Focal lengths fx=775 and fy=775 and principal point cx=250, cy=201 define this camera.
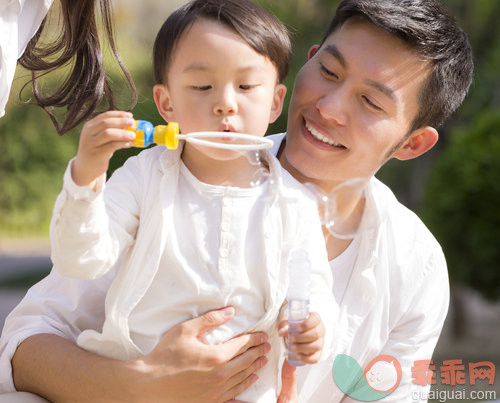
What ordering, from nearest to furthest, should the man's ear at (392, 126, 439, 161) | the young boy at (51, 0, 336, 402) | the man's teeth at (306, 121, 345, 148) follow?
1. the young boy at (51, 0, 336, 402)
2. the man's teeth at (306, 121, 345, 148)
3. the man's ear at (392, 126, 439, 161)

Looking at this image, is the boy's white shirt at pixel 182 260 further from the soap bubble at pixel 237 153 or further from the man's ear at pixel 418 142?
the man's ear at pixel 418 142

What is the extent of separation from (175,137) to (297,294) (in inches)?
19.4

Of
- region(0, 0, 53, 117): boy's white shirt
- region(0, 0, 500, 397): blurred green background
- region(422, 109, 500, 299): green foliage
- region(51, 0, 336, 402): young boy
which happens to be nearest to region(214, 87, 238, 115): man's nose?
region(51, 0, 336, 402): young boy

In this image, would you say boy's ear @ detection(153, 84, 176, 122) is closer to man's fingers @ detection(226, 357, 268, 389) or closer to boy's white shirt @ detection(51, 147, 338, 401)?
boy's white shirt @ detection(51, 147, 338, 401)

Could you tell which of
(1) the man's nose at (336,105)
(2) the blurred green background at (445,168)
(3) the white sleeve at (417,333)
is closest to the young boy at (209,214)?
(1) the man's nose at (336,105)

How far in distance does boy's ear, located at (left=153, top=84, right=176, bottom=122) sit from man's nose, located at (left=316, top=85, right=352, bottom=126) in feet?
1.68

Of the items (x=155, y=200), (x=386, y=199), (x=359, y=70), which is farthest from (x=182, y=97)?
(x=386, y=199)

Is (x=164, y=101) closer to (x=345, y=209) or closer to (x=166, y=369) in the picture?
(x=166, y=369)

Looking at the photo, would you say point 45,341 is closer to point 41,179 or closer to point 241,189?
point 241,189

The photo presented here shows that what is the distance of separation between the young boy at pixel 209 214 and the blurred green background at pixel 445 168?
7.98 feet

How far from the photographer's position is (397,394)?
239cm

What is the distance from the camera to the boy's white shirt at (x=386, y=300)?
2293mm

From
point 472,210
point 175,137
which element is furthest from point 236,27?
point 472,210

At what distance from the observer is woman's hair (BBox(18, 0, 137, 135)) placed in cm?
213
